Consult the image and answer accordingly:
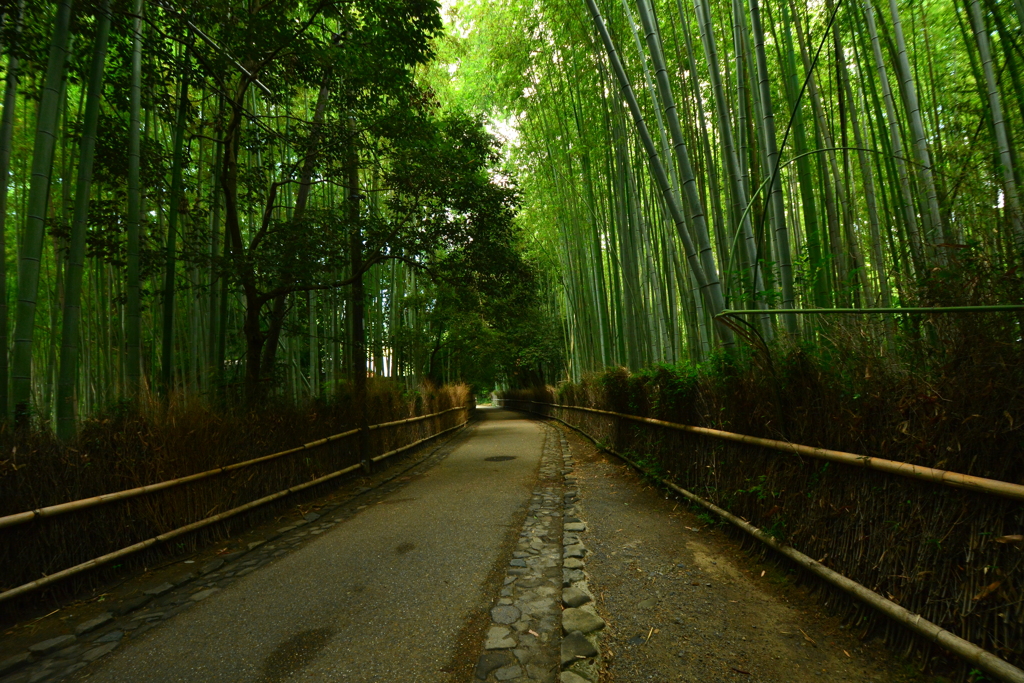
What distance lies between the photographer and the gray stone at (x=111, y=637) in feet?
6.69

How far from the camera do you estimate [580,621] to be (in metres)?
2.03

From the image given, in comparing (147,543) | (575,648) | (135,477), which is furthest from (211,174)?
(575,648)

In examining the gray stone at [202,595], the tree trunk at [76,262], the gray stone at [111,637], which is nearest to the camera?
the gray stone at [111,637]

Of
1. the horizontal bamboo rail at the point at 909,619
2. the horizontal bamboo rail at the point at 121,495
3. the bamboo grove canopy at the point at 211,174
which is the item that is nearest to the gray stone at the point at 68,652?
the horizontal bamboo rail at the point at 121,495

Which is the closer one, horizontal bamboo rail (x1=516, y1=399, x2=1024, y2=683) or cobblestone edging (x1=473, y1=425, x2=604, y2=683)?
horizontal bamboo rail (x1=516, y1=399, x2=1024, y2=683)

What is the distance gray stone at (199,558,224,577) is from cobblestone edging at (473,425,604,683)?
1.63 m

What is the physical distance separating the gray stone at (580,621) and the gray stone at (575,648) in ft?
0.16

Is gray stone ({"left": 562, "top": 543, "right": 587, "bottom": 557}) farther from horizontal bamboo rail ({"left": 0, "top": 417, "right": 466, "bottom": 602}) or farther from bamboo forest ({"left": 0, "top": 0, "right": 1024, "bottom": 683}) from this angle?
horizontal bamboo rail ({"left": 0, "top": 417, "right": 466, "bottom": 602})

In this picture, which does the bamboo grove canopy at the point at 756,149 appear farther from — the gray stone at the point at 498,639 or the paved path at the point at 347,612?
the paved path at the point at 347,612

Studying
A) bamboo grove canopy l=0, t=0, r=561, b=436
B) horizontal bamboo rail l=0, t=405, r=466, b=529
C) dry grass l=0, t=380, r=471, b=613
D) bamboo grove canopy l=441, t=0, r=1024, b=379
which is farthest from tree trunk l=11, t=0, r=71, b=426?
bamboo grove canopy l=441, t=0, r=1024, b=379

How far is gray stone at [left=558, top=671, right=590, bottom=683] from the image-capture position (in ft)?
5.31

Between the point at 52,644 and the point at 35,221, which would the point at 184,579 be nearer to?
the point at 52,644

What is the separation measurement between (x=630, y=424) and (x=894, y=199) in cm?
304

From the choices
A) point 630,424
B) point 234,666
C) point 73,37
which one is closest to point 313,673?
point 234,666
